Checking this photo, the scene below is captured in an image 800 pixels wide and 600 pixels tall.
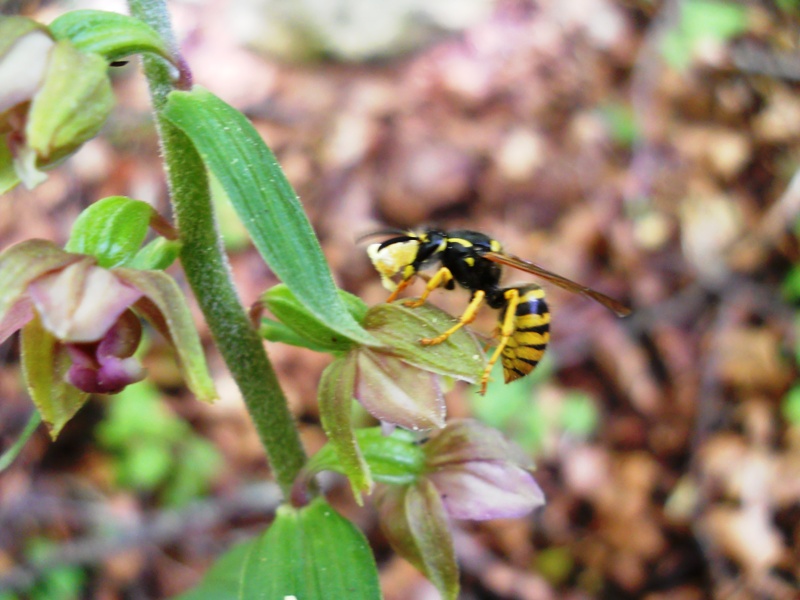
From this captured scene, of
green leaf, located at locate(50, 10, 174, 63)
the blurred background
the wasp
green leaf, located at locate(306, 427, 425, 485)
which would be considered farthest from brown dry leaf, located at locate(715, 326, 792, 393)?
green leaf, located at locate(50, 10, 174, 63)

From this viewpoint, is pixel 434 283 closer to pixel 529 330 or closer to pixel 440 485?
pixel 529 330

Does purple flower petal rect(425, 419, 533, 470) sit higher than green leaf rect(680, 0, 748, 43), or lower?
lower

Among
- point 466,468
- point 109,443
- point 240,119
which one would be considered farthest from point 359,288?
point 240,119

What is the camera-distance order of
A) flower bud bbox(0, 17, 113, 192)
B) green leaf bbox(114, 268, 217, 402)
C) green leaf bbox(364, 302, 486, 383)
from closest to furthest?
flower bud bbox(0, 17, 113, 192), green leaf bbox(114, 268, 217, 402), green leaf bbox(364, 302, 486, 383)

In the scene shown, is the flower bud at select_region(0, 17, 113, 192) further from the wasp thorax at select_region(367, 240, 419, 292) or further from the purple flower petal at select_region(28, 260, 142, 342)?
the wasp thorax at select_region(367, 240, 419, 292)

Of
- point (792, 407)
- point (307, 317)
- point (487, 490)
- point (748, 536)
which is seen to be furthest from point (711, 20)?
point (307, 317)

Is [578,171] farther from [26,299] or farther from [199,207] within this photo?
[26,299]
